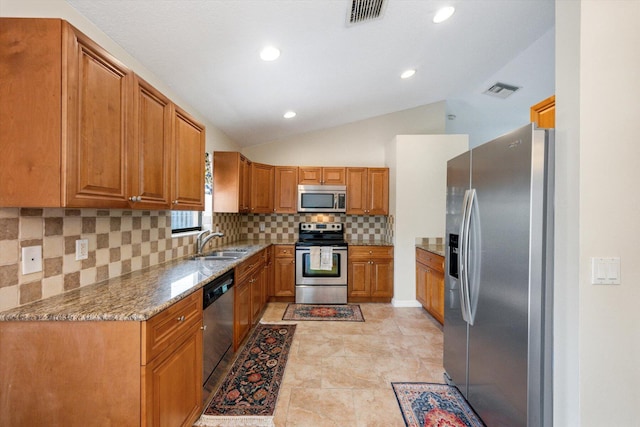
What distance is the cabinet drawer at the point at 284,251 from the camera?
4.02 m

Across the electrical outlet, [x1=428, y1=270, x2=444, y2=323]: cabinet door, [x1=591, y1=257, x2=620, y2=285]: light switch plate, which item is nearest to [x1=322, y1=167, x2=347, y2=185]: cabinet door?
[x1=428, y1=270, x2=444, y2=323]: cabinet door

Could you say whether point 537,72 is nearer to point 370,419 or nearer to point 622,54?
point 622,54

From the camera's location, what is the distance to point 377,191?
14.0 ft

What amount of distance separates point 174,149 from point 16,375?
1401 millimetres

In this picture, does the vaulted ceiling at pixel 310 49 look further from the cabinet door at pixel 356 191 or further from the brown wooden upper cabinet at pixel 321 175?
the cabinet door at pixel 356 191

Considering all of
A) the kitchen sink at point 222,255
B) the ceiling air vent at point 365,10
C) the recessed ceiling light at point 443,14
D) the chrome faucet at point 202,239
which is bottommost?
the kitchen sink at point 222,255

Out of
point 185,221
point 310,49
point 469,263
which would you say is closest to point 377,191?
point 310,49

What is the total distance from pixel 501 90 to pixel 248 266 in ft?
14.0

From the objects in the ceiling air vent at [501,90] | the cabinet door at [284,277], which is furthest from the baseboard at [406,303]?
the ceiling air vent at [501,90]

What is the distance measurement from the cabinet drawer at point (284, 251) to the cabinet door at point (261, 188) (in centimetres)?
61

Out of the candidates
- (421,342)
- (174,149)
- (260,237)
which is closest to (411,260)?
(421,342)

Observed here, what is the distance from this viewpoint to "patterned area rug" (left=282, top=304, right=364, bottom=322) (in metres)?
3.48

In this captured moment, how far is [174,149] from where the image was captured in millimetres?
1923

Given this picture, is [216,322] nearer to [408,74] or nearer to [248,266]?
[248,266]
